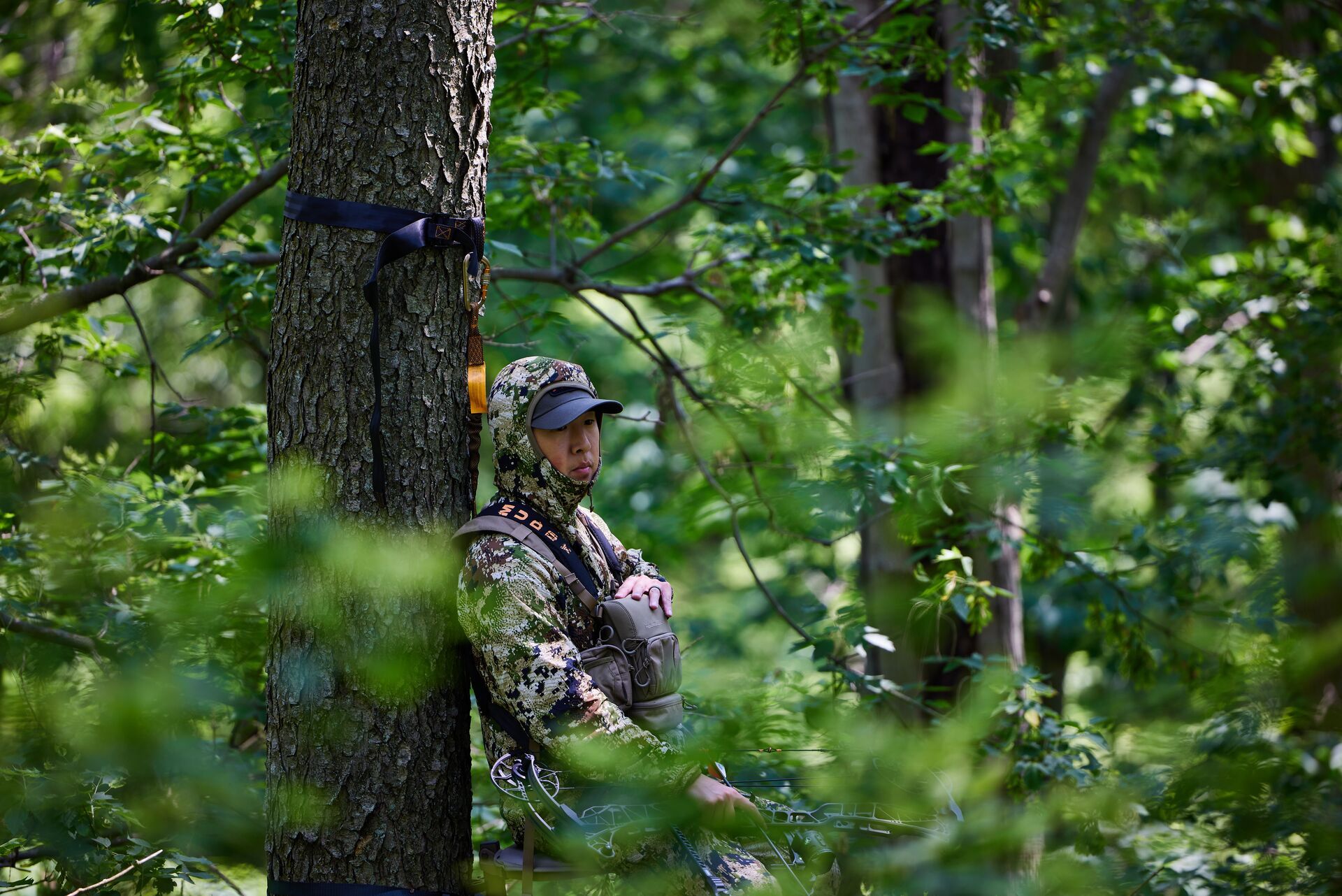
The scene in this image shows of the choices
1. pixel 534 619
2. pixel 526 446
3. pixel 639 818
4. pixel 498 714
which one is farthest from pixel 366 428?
pixel 639 818

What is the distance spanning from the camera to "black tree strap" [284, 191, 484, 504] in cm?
255

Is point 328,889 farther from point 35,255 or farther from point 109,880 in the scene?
point 35,255

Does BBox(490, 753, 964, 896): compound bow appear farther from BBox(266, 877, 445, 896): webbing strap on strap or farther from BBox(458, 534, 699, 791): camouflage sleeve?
BBox(266, 877, 445, 896): webbing strap on strap

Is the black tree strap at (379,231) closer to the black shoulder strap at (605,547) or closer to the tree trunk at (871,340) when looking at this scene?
the black shoulder strap at (605,547)

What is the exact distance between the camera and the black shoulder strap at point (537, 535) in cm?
254

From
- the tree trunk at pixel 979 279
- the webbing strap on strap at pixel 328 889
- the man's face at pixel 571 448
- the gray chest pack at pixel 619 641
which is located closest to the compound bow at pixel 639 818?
the gray chest pack at pixel 619 641

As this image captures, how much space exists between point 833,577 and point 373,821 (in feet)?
8.73

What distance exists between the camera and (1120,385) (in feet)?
4.24

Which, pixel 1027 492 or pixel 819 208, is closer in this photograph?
pixel 1027 492

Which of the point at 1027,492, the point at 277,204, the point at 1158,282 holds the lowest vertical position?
the point at 1027,492

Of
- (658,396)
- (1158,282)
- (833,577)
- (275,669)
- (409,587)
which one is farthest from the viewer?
(1158,282)

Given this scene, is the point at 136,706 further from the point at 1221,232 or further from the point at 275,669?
the point at 1221,232

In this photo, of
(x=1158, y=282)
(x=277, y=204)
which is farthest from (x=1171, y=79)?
(x=277, y=204)

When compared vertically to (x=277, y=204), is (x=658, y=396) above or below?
below
